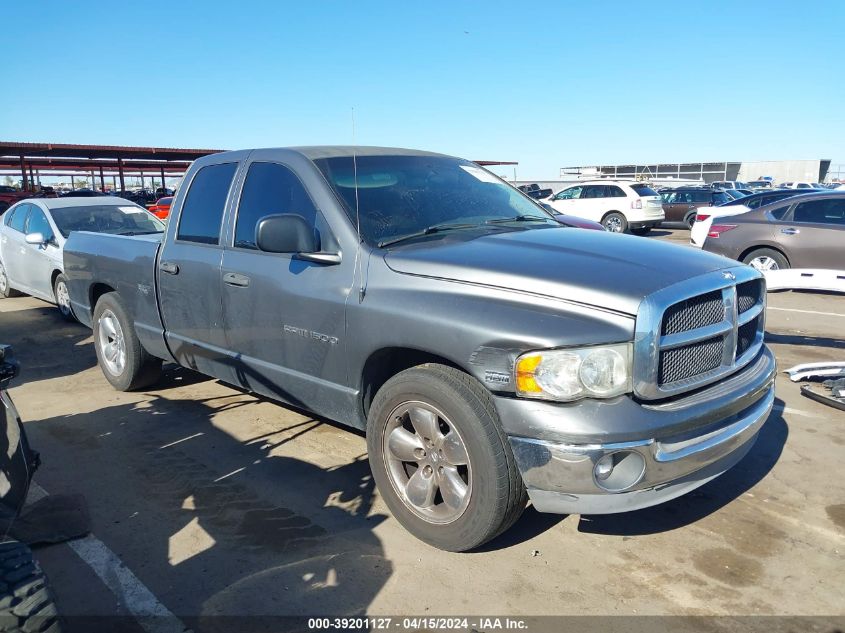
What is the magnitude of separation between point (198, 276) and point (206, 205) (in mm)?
526

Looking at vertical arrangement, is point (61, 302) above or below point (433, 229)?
below

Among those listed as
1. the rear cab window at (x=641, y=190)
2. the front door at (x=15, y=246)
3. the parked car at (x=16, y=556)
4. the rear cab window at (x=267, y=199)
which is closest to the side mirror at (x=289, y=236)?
the rear cab window at (x=267, y=199)

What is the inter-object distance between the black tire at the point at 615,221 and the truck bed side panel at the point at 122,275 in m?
17.6

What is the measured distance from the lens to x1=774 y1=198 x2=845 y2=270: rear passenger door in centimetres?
988

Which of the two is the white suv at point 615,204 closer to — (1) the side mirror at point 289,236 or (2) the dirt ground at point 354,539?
(2) the dirt ground at point 354,539

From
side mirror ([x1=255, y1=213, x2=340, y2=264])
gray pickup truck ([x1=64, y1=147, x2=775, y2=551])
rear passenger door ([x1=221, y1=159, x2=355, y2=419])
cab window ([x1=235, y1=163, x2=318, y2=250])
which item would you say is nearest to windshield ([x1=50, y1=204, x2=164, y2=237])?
gray pickup truck ([x1=64, y1=147, x2=775, y2=551])

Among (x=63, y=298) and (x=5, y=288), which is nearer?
(x=63, y=298)

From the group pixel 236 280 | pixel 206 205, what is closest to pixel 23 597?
pixel 236 280

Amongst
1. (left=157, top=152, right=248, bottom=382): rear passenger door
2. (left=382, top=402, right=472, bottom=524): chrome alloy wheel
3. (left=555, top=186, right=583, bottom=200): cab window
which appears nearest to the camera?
(left=382, top=402, right=472, bottom=524): chrome alloy wheel

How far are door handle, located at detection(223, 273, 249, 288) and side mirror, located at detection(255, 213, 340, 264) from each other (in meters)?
0.62

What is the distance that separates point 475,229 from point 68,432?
3.36 meters

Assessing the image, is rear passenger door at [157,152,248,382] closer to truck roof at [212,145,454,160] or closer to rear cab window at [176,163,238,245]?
rear cab window at [176,163,238,245]

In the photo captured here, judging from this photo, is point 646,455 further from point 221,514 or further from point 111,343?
point 111,343

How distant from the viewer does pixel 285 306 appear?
12.6 feet
